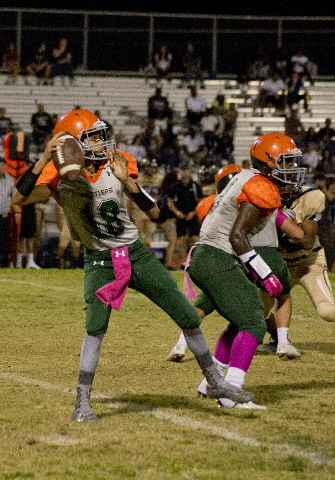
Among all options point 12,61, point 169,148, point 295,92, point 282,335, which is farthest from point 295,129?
point 282,335

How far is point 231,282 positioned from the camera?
4.35 meters

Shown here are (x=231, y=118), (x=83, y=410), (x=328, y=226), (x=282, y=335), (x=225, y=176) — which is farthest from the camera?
(x=231, y=118)

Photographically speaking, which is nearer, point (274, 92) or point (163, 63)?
point (274, 92)

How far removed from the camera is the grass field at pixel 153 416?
10.9ft

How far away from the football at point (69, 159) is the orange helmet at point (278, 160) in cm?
142

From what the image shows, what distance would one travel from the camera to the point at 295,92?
20.1m

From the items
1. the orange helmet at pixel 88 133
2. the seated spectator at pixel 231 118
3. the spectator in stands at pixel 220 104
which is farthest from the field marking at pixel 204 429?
the spectator in stands at pixel 220 104

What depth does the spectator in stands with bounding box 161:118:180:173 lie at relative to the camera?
56.5 feet

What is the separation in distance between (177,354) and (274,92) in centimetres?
1546

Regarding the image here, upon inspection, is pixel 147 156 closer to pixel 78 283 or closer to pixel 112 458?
pixel 78 283

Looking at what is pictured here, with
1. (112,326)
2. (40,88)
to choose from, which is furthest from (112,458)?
(40,88)

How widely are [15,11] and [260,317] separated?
1762 centimetres

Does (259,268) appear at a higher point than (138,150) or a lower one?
lower

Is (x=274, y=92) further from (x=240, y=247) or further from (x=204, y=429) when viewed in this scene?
(x=204, y=429)
